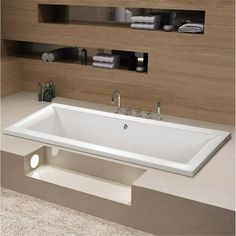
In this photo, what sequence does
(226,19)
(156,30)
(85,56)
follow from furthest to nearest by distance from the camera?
(85,56)
(156,30)
(226,19)

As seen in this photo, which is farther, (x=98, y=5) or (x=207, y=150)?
(x=98, y=5)

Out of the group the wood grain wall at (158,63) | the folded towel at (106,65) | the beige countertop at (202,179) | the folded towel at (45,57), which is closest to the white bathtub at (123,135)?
the beige countertop at (202,179)

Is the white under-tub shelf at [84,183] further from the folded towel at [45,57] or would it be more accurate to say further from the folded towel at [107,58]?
the folded towel at [45,57]

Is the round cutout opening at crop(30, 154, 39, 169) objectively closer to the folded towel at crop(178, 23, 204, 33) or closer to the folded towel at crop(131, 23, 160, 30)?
the folded towel at crop(131, 23, 160, 30)

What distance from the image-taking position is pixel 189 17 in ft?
12.2

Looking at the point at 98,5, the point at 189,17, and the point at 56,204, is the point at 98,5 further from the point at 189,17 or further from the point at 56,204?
the point at 56,204

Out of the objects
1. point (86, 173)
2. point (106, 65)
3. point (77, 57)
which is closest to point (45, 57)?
point (77, 57)

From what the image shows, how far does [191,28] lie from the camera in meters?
3.55

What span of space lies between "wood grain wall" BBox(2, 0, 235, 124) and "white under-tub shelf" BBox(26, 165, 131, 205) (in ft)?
3.62

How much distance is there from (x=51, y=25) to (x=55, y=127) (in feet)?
3.34

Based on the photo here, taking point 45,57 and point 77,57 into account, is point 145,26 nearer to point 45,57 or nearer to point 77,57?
point 77,57

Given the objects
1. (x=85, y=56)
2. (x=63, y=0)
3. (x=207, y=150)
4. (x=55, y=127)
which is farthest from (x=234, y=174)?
(x=63, y=0)

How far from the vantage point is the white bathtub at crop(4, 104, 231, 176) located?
9.84 feet

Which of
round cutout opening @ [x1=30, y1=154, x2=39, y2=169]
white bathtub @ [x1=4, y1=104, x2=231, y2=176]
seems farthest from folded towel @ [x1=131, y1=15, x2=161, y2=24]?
round cutout opening @ [x1=30, y1=154, x2=39, y2=169]
